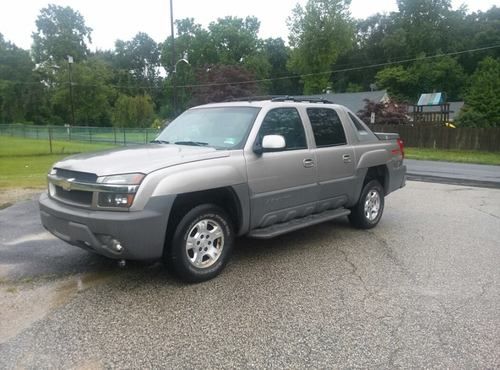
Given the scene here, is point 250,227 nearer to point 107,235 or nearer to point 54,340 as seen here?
point 107,235

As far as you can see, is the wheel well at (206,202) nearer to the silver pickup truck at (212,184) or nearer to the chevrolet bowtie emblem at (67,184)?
the silver pickup truck at (212,184)

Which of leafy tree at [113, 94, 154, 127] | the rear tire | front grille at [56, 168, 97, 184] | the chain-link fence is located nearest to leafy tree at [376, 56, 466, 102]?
leafy tree at [113, 94, 154, 127]

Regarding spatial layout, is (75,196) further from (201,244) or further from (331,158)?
(331,158)

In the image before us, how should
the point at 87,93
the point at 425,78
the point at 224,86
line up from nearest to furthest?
1. the point at 224,86
2. the point at 87,93
3. the point at 425,78

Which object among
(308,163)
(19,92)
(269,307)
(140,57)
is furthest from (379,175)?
(140,57)

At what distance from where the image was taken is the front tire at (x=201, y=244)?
4246 mm

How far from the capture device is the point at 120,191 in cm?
392

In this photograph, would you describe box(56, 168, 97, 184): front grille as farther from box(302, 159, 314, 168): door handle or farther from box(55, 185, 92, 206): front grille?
box(302, 159, 314, 168): door handle

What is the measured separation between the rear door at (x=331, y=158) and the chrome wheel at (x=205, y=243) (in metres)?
1.69

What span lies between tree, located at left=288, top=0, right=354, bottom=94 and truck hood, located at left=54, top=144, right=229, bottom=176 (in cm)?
7016

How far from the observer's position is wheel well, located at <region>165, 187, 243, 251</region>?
14.1ft

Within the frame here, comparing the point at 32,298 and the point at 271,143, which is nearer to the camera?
the point at 32,298

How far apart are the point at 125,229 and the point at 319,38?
72.8 metres

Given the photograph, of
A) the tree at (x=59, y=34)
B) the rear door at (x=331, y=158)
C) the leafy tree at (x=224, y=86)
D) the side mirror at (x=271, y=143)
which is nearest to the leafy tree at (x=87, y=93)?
the tree at (x=59, y=34)
